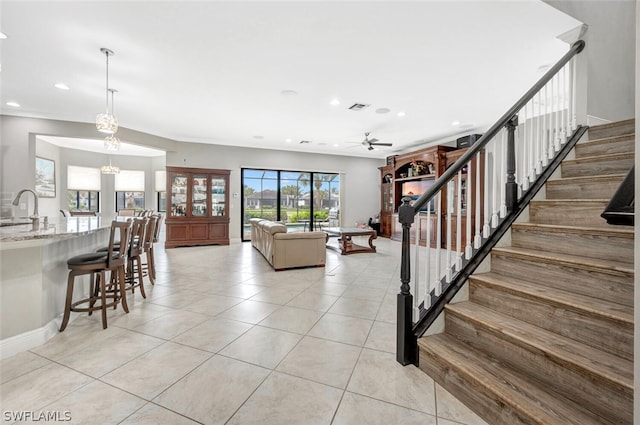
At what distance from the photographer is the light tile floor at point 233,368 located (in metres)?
1.56

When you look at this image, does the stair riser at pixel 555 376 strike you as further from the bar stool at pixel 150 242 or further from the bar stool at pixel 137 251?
the bar stool at pixel 150 242

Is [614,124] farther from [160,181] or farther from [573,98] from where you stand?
[160,181]

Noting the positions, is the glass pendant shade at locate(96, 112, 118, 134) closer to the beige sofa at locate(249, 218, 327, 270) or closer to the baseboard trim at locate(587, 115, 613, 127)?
the beige sofa at locate(249, 218, 327, 270)

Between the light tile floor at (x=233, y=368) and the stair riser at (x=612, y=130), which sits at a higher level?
the stair riser at (x=612, y=130)

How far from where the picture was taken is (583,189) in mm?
2258

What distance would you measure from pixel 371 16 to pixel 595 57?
2.57 m

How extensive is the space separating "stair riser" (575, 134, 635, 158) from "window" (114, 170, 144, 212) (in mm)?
10918

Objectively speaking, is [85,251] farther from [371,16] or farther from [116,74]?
[371,16]

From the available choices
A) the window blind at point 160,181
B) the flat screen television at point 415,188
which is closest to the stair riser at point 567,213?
the flat screen television at point 415,188

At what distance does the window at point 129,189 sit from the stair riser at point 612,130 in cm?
1102

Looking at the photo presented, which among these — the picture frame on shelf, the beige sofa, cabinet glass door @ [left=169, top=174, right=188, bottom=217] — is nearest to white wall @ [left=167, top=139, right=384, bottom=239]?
cabinet glass door @ [left=169, top=174, right=188, bottom=217]

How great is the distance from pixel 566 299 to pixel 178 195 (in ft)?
26.0

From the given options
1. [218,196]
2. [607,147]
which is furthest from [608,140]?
[218,196]

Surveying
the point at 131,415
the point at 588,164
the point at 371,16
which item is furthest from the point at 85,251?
the point at 588,164
